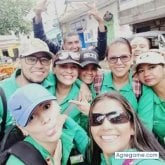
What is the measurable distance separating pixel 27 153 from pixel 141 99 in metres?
1.60

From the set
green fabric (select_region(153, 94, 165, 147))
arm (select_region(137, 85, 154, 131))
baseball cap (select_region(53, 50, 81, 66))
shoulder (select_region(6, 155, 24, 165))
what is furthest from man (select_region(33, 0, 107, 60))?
shoulder (select_region(6, 155, 24, 165))

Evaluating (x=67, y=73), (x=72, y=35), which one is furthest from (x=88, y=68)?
(x=72, y=35)

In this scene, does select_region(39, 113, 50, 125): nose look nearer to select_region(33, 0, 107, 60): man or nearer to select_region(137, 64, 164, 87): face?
select_region(137, 64, 164, 87): face

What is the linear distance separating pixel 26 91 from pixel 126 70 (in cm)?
169

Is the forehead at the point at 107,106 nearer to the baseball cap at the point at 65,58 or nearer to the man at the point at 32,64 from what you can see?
the man at the point at 32,64

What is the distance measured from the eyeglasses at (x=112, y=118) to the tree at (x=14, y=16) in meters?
23.1

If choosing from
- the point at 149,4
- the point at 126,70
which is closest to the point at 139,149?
the point at 126,70

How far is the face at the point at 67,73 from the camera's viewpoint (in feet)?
11.7

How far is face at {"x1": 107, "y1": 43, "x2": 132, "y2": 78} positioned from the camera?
3.56 metres

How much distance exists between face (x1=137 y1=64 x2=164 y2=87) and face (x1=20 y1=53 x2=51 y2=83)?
40.8 inches

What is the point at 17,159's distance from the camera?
6.39ft

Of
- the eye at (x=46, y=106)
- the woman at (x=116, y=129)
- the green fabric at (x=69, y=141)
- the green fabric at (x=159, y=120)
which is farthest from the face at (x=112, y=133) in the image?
the green fabric at (x=159, y=120)

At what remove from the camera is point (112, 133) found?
2.21 m

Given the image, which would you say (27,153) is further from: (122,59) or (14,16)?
(14,16)
